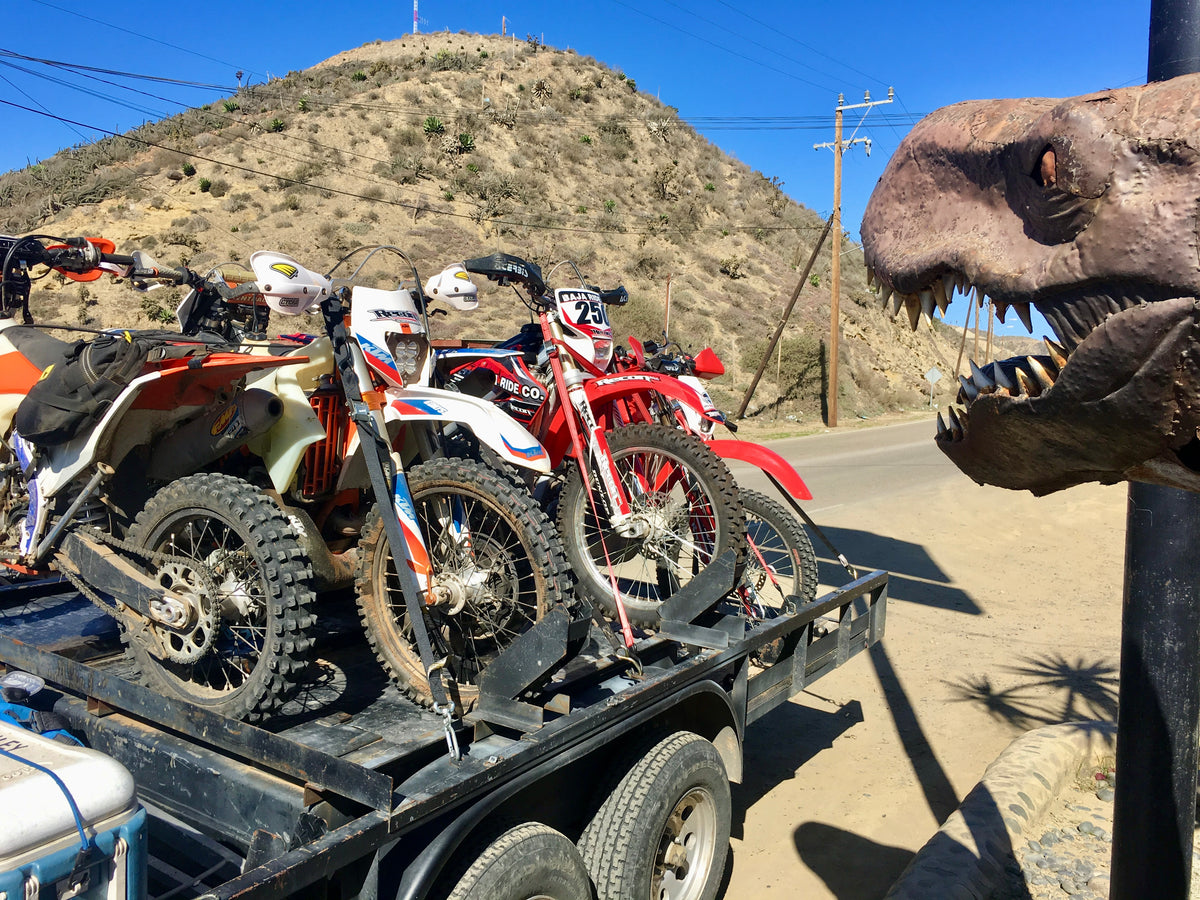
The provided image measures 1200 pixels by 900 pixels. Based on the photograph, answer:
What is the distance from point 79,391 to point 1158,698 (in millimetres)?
3755

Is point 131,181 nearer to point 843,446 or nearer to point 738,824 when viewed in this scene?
point 843,446

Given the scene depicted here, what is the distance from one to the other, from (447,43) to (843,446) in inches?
2027

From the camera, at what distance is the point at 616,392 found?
15.3 ft

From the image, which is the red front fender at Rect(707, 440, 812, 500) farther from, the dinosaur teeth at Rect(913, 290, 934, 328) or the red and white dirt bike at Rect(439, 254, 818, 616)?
the dinosaur teeth at Rect(913, 290, 934, 328)

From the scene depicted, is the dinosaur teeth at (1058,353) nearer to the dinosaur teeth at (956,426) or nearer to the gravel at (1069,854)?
the dinosaur teeth at (956,426)

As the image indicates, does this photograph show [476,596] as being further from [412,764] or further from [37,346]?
[37,346]

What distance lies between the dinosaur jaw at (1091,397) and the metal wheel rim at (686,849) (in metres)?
2.05

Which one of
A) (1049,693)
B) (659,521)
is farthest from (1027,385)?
(1049,693)

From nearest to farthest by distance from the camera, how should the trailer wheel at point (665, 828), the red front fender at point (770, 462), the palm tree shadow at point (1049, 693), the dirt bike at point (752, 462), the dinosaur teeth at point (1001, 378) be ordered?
the dinosaur teeth at point (1001, 378)
the trailer wheel at point (665, 828)
the dirt bike at point (752, 462)
the red front fender at point (770, 462)
the palm tree shadow at point (1049, 693)

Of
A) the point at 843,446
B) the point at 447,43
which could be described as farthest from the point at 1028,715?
the point at 447,43

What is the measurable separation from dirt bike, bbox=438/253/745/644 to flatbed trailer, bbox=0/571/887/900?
478 millimetres

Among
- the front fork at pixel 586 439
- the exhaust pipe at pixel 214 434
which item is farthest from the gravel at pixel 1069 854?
the exhaust pipe at pixel 214 434

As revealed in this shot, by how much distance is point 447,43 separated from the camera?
60.8 m

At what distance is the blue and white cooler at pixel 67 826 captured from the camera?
1.73 m
